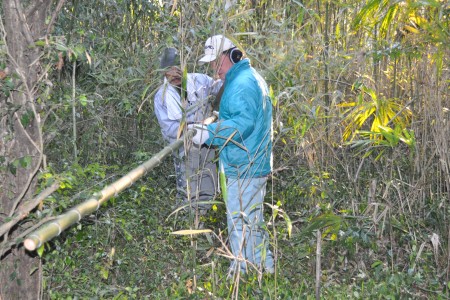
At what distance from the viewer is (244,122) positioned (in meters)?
4.16

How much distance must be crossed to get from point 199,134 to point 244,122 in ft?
1.07

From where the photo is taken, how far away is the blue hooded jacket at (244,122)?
4172mm

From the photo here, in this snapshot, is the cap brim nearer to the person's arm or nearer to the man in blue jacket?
the man in blue jacket

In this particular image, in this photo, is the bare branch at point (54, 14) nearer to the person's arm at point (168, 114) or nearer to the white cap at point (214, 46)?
the white cap at point (214, 46)

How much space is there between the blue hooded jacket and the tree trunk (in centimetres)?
111

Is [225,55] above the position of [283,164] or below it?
above

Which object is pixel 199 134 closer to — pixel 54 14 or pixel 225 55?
pixel 225 55

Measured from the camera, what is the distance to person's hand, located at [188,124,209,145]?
379cm

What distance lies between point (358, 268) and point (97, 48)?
325 cm

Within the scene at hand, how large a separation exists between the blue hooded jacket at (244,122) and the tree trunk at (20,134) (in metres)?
1.11

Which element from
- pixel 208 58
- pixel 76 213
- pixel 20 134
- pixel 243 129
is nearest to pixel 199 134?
pixel 243 129

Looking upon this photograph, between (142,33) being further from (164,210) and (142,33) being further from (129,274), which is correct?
(129,274)

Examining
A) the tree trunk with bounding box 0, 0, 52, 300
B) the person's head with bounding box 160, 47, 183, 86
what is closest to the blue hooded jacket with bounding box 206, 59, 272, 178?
the person's head with bounding box 160, 47, 183, 86

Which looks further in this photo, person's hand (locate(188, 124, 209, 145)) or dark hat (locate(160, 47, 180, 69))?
dark hat (locate(160, 47, 180, 69))
